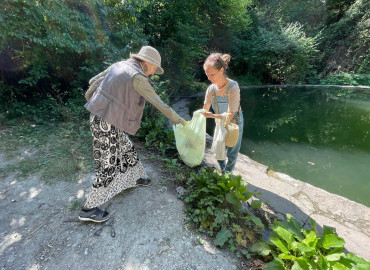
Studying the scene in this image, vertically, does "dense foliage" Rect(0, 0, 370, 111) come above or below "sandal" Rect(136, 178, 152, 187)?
above

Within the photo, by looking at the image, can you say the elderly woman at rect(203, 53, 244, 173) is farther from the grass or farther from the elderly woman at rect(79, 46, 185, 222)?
the grass

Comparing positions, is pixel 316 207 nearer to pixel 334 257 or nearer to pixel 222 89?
pixel 334 257

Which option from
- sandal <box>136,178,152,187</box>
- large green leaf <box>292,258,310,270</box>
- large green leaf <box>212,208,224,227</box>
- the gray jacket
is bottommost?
sandal <box>136,178,152,187</box>

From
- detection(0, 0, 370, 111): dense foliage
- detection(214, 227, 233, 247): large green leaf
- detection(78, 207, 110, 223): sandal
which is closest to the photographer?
detection(214, 227, 233, 247): large green leaf

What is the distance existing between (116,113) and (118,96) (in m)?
0.16

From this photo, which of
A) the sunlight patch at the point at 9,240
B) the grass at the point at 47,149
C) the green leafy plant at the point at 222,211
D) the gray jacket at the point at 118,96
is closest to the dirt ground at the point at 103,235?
the sunlight patch at the point at 9,240

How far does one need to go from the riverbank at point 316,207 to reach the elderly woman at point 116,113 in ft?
5.99

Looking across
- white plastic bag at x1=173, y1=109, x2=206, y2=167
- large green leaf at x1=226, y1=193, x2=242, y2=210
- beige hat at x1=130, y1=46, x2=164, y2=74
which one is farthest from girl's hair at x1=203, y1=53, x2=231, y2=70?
large green leaf at x1=226, y1=193, x2=242, y2=210

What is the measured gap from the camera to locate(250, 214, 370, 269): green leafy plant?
1.54 metres

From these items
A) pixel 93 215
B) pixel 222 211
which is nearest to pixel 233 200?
pixel 222 211

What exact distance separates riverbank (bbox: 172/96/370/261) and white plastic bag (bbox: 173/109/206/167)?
106 centimetres

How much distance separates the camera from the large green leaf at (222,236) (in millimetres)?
1894

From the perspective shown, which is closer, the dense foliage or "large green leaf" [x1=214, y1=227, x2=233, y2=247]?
"large green leaf" [x1=214, y1=227, x2=233, y2=247]

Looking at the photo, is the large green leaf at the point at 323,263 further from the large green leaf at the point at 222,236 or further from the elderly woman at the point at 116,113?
the elderly woman at the point at 116,113
